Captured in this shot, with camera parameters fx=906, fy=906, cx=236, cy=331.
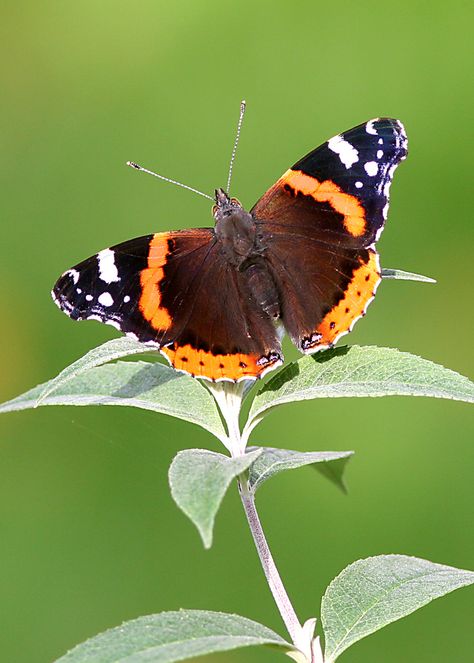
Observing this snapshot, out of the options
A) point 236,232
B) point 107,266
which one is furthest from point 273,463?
point 236,232

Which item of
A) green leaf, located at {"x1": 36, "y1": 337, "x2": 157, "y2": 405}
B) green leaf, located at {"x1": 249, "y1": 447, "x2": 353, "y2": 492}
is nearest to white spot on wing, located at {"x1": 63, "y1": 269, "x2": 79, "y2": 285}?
green leaf, located at {"x1": 36, "y1": 337, "x2": 157, "y2": 405}

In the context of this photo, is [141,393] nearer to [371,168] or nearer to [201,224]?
[371,168]

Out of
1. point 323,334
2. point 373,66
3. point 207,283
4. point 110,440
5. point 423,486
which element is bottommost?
point 423,486

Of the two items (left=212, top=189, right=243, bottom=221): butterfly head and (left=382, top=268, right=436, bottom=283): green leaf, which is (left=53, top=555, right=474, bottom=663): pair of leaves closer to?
(left=382, top=268, right=436, bottom=283): green leaf

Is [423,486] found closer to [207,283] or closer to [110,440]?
[110,440]

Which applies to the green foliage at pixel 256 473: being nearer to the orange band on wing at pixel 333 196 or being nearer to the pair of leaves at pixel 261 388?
the pair of leaves at pixel 261 388

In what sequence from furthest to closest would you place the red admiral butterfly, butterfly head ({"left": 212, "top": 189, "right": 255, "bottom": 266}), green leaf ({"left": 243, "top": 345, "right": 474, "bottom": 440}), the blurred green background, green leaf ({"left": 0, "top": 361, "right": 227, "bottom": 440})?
1. the blurred green background
2. butterfly head ({"left": 212, "top": 189, "right": 255, "bottom": 266})
3. the red admiral butterfly
4. green leaf ({"left": 0, "top": 361, "right": 227, "bottom": 440})
5. green leaf ({"left": 243, "top": 345, "right": 474, "bottom": 440})

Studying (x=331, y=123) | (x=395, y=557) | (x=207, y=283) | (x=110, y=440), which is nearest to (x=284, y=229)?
(x=207, y=283)
